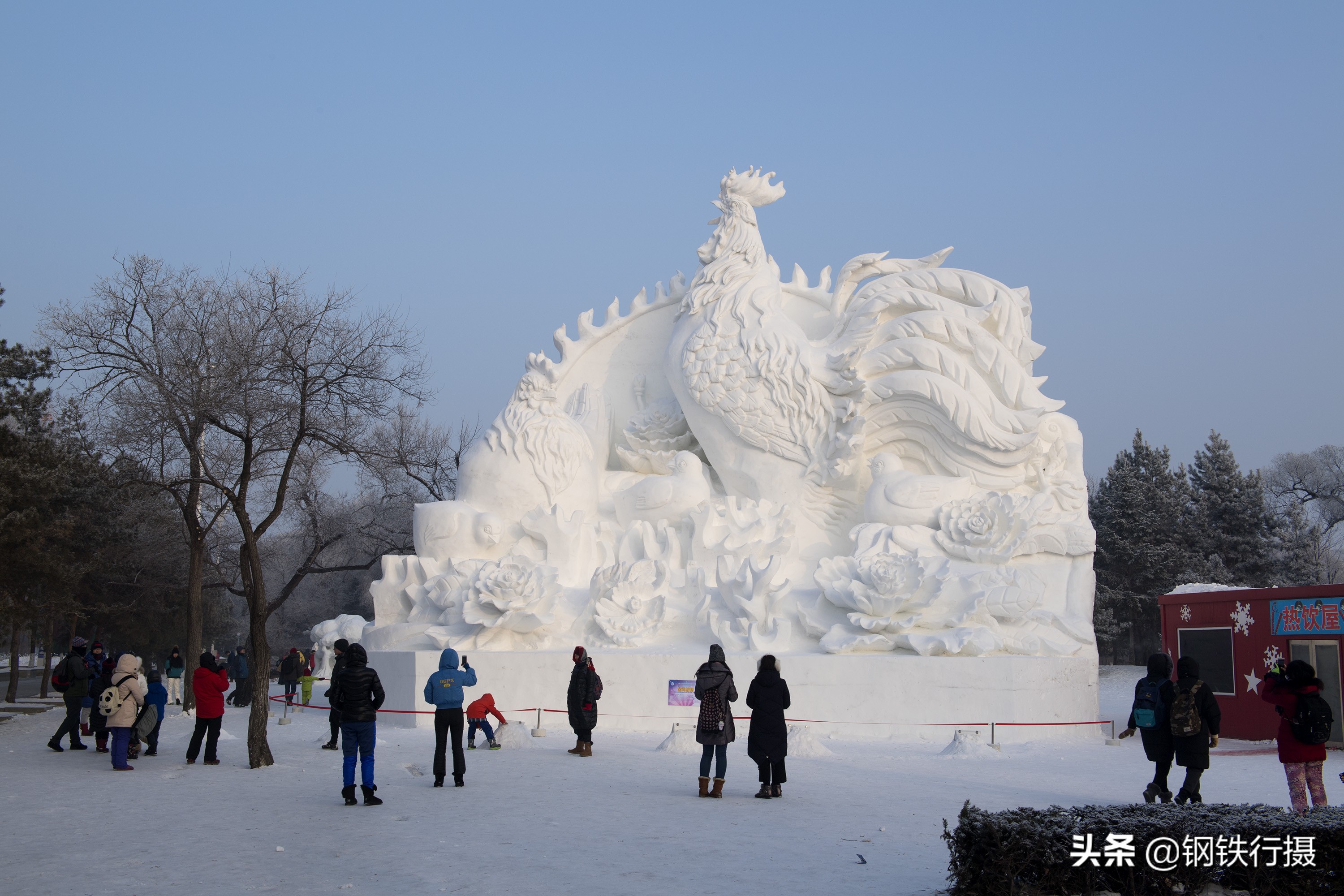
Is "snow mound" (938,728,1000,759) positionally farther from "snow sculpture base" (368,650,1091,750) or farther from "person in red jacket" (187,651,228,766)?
"person in red jacket" (187,651,228,766)

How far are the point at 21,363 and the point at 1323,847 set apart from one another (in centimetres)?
1553

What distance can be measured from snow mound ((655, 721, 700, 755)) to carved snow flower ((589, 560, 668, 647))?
2411mm

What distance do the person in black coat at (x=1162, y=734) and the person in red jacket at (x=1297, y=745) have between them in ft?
1.69

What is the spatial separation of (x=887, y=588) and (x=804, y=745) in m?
2.26

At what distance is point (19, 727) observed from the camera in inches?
556

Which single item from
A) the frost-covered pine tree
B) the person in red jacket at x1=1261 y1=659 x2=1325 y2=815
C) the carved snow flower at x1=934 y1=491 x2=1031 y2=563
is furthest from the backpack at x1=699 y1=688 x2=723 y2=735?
the frost-covered pine tree

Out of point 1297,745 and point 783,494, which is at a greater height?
point 783,494

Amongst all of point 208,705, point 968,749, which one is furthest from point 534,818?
point 968,749

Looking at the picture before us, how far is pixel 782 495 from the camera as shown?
13.3 meters

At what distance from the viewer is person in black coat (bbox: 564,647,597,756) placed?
9.25m

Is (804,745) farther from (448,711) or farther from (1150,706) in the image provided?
(1150,706)

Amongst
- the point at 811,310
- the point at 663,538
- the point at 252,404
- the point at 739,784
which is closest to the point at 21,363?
the point at 252,404

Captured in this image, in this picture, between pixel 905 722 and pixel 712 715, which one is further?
pixel 905 722

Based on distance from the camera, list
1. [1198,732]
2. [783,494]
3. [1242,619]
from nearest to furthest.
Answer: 1. [1198,732]
2. [1242,619]
3. [783,494]
